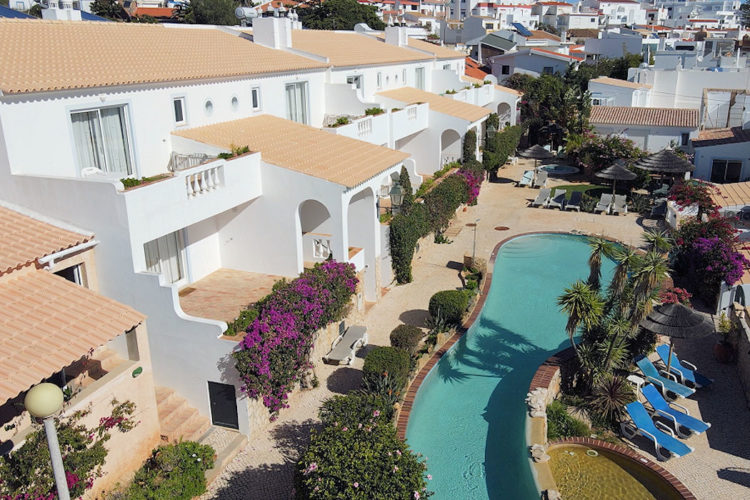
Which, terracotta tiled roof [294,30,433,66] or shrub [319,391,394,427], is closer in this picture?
shrub [319,391,394,427]

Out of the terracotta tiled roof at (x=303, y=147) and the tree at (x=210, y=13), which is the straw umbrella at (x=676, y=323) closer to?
the terracotta tiled roof at (x=303, y=147)

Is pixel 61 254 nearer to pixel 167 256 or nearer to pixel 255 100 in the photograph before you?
pixel 167 256

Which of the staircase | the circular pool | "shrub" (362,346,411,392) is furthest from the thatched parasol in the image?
the staircase

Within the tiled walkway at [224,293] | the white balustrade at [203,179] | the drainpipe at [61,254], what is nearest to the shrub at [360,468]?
the tiled walkway at [224,293]

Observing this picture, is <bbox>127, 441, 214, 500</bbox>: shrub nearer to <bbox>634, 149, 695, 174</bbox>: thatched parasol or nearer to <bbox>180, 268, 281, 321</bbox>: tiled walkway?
<bbox>180, 268, 281, 321</bbox>: tiled walkway

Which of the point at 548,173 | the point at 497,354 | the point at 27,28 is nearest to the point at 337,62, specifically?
the point at 27,28

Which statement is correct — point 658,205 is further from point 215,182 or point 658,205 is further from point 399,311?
point 215,182

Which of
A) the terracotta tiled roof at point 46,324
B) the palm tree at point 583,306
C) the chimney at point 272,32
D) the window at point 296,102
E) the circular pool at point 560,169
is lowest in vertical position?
the circular pool at point 560,169
